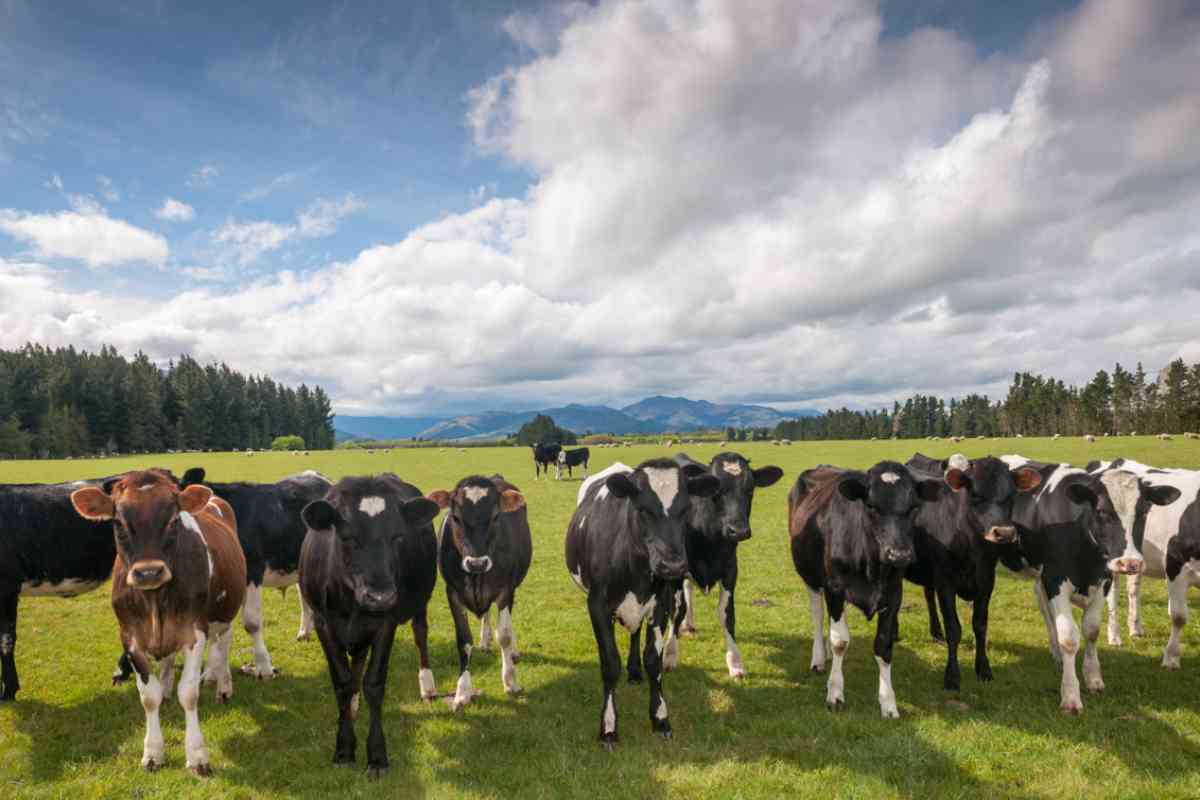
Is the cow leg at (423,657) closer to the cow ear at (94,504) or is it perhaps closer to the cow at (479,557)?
the cow at (479,557)

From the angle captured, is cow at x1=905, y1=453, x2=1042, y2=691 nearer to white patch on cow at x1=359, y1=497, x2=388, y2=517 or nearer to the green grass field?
the green grass field

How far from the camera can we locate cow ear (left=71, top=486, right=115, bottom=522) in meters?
5.82

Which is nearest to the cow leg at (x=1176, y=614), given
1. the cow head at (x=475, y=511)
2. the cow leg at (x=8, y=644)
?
the cow head at (x=475, y=511)

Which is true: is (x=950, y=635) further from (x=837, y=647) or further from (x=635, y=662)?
(x=635, y=662)

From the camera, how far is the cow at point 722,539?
27.2ft

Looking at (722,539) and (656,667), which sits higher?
(722,539)

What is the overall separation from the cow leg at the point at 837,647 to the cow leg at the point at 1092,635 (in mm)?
2835

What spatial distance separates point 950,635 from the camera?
305 inches

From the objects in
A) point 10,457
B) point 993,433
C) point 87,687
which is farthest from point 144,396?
point 993,433

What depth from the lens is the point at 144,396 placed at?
107 meters

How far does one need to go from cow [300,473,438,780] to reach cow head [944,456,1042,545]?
6396mm

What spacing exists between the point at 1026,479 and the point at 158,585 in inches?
368

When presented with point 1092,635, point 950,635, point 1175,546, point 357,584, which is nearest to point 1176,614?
point 1175,546

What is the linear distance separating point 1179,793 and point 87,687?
11934 millimetres
